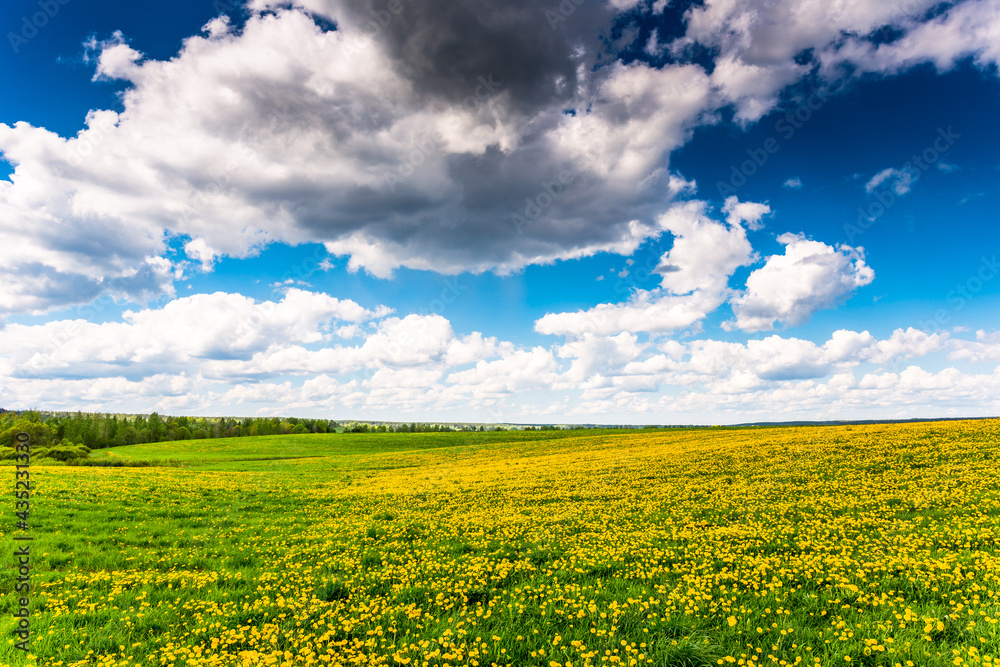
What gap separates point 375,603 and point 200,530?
1286 centimetres

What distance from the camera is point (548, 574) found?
12328 millimetres

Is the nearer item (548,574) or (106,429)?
(548,574)

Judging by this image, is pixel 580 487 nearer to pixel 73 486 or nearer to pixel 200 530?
pixel 200 530

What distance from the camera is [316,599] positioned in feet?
36.6

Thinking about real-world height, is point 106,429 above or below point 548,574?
below

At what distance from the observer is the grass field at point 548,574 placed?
841 centimetres

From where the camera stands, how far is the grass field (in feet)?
27.6

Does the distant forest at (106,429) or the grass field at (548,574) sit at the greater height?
the grass field at (548,574)

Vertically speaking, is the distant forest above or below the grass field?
below

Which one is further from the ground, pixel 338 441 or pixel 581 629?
pixel 581 629

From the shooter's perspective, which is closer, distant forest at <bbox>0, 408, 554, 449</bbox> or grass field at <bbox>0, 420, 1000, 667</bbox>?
grass field at <bbox>0, 420, 1000, 667</bbox>

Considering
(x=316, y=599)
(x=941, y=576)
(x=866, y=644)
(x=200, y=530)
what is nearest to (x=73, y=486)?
(x=200, y=530)

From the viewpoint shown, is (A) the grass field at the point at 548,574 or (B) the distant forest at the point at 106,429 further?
(B) the distant forest at the point at 106,429

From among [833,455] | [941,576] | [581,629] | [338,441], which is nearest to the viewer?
[581,629]
